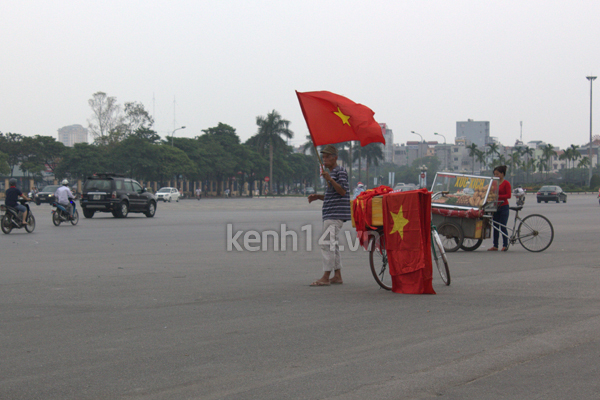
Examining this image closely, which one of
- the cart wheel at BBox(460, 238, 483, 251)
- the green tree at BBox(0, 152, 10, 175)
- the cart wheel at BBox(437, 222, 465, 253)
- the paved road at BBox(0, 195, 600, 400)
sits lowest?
the paved road at BBox(0, 195, 600, 400)

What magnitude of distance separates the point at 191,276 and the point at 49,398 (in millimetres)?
5308

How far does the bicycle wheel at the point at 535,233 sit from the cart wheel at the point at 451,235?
119 cm

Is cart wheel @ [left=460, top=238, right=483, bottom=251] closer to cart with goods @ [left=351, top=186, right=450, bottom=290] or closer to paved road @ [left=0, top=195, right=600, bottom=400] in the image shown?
paved road @ [left=0, top=195, right=600, bottom=400]

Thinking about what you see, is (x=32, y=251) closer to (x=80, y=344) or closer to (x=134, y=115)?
(x=80, y=344)

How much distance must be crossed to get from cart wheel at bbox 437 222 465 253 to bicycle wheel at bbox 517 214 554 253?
1.19 meters

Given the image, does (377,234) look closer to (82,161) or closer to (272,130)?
(82,161)

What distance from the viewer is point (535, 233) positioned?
495 inches

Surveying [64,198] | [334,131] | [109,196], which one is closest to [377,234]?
[334,131]

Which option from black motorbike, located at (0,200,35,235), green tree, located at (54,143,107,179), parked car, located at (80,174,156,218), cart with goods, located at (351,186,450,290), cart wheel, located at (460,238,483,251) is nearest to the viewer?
cart with goods, located at (351,186,450,290)

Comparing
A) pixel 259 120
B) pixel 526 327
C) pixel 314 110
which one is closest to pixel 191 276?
pixel 314 110

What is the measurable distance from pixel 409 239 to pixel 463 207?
5.21 m

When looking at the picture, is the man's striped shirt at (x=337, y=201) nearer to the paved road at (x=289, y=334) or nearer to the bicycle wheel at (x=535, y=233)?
the paved road at (x=289, y=334)

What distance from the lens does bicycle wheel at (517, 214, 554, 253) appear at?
41.1 ft

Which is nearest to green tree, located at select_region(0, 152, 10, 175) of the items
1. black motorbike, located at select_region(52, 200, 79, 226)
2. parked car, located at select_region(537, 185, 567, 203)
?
black motorbike, located at select_region(52, 200, 79, 226)
